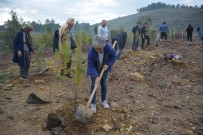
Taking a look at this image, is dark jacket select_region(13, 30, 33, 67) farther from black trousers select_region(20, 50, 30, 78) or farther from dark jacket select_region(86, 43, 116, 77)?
dark jacket select_region(86, 43, 116, 77)

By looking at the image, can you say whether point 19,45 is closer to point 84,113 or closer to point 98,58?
point 98,58

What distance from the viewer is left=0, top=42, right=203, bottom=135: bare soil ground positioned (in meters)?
4.84

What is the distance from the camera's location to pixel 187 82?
8.02 meters

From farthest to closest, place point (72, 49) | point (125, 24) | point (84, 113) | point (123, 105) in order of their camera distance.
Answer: point (125, 24), point (72, 49), point (123, 105), point (84, 113)

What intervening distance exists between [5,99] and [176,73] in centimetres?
562

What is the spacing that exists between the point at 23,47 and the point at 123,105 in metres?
3.58

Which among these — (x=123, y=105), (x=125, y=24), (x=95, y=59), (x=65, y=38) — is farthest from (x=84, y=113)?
(x=125, y=24)

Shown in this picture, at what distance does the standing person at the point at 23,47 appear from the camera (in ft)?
24.5

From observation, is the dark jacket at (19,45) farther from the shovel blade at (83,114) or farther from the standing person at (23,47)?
the shovel blade at (83,114)

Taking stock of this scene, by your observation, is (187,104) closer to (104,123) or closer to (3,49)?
(104,123)

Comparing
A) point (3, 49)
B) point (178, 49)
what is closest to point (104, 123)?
point (178, 49)

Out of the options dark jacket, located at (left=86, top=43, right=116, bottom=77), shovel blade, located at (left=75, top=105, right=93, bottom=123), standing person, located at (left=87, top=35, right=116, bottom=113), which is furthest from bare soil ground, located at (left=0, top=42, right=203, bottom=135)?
dark jacket, located at (left=86, top=43, right=116, bottom=77)

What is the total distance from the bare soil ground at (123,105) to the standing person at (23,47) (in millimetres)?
509

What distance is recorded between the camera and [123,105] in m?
5.86
